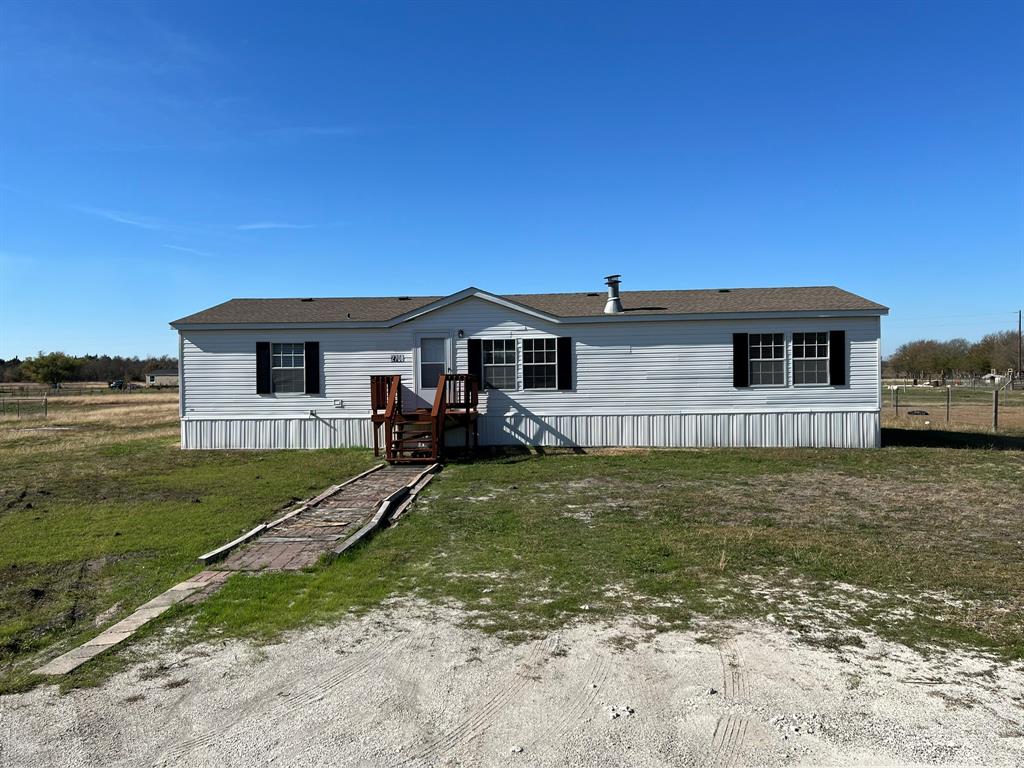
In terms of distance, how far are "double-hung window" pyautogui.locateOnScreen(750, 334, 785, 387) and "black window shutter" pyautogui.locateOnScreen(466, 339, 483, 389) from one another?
6.44 meters

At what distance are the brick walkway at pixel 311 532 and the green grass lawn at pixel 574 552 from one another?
40 centimetres

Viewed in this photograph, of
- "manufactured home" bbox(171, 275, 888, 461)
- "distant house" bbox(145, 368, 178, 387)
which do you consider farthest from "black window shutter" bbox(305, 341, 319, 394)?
"distant house" bbox(145, 368, 178, 387)

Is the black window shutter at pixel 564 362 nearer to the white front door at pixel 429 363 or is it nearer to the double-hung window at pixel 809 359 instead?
the white front door at pixel 429 363

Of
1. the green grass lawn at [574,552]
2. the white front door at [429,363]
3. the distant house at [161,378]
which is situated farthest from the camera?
the distant house at [161,378]

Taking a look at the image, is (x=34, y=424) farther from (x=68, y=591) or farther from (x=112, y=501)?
(x=68, y=591)

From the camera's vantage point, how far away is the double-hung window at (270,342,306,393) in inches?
639

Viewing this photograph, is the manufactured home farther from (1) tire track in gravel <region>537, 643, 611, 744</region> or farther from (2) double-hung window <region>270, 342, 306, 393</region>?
(1) tire track in gravel <region>537, 643, 611, 744</region>

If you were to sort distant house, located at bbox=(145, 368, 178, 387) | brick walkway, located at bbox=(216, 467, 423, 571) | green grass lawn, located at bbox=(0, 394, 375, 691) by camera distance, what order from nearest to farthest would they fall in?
1. green grass lawn, located at bbox=(0, 394, 375, 691)
2. brick walkway, located at bbox=(216, 467, 423, 571)
3. distant house, located at bbox=(145, 368, 178, 387)

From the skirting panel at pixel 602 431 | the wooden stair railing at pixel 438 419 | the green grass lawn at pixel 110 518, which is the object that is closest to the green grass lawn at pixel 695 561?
the green grass lawn at pixel 110 518

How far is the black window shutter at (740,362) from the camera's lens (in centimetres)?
1548

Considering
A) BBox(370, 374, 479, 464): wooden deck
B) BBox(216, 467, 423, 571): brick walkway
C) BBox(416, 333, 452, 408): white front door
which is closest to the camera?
BBox(216, 467, 423, 571): brick walkway

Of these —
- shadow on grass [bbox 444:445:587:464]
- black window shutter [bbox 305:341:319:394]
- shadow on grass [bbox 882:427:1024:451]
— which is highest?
black window shutter [bbox 305:341:319:394]

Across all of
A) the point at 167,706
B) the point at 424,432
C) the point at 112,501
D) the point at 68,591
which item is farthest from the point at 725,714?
the point at 424,432

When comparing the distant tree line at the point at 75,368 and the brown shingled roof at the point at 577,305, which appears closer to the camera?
the brown shingled roof at the point at 577,305
